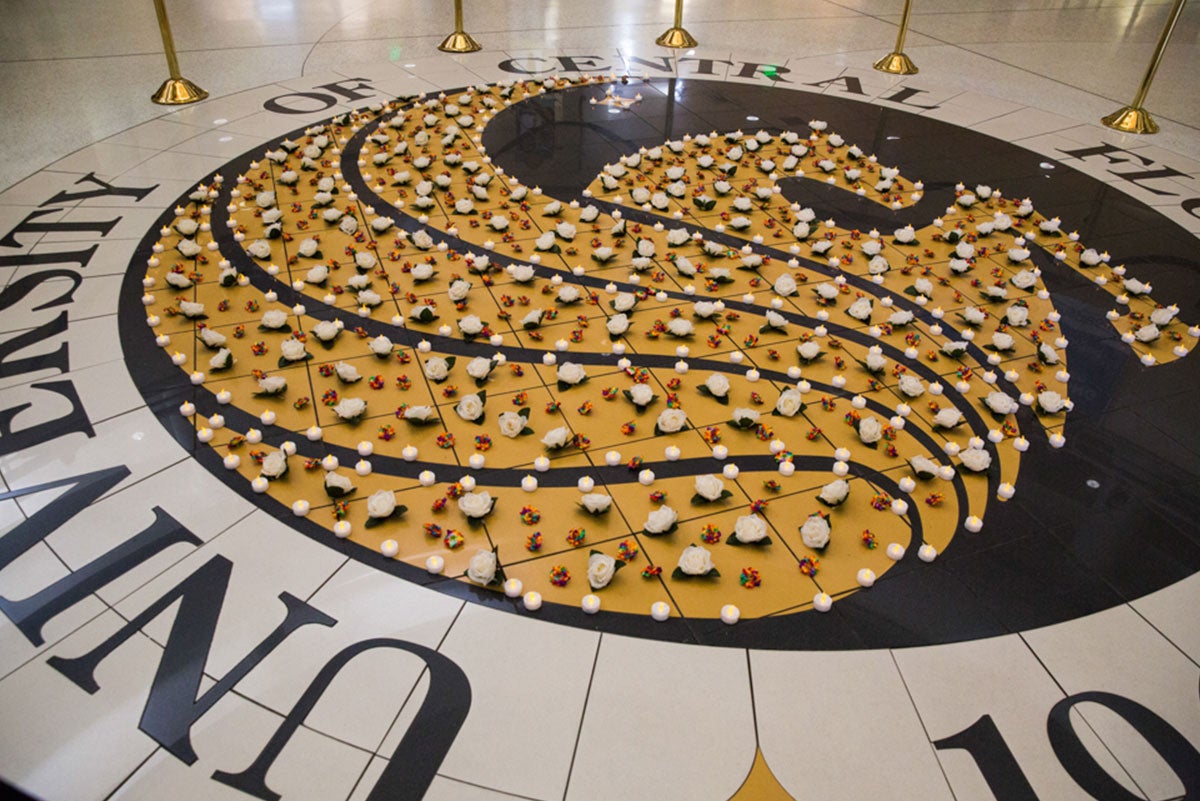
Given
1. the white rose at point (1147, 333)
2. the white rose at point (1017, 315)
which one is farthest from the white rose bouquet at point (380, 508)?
the white rose at point (1147, 333)

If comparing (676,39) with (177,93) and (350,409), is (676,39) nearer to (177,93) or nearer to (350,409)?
(177,93)

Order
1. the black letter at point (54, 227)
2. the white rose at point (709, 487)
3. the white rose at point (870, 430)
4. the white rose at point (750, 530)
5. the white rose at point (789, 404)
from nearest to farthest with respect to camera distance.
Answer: the white rose at point (750, 530) < the white rose at point (709, 487) < the white rose at point (870, 430) < the white rose at point (789, 404) < the black letter at point (54, 227)

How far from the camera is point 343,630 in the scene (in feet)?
7.67

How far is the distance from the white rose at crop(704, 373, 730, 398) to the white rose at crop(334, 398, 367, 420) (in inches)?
56.6

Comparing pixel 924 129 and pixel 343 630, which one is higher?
pixel 924 129

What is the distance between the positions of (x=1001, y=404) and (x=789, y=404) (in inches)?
35.7

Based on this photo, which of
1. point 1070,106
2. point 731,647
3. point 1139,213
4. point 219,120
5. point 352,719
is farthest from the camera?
point 1070,106

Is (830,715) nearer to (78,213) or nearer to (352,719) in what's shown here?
(352,719)

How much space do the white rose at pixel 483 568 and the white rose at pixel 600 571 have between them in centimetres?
31

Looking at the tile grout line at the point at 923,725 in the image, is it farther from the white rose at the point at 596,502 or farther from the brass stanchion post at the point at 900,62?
the brass stanchion post at the point at 900,62

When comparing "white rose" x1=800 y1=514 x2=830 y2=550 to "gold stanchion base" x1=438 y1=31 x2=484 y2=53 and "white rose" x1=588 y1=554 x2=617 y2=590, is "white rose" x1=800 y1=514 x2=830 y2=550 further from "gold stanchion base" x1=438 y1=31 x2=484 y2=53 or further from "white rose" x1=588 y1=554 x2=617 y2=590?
"gold stanchion base" x1=438 y1=31 x2=484 y2=53

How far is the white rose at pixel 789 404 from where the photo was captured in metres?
3.17

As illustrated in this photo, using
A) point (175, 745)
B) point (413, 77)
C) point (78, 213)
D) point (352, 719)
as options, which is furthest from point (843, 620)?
point (413, 77)

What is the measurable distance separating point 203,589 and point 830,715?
1.96 m
